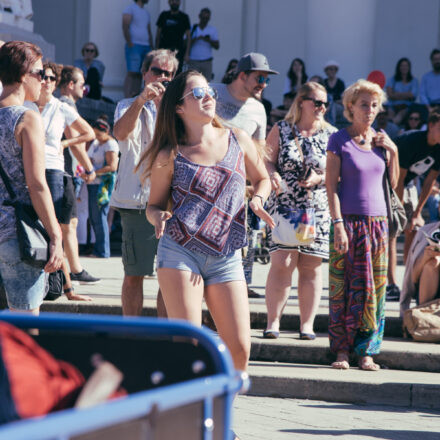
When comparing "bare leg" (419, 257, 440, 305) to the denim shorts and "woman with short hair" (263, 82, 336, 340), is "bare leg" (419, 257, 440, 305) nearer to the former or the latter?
"woman with short hair" (263, 82, 336, 340)

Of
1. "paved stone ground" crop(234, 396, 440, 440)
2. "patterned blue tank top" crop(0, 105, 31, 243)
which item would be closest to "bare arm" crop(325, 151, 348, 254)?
"paved stone ground" crop(234, 396, 440, 440)

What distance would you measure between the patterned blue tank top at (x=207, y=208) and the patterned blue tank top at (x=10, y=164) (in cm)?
70

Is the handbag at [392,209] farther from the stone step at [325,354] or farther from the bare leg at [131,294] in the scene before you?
the bare leg at [131,294]

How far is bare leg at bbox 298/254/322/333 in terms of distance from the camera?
673 cm

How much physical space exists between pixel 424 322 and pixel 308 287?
906mm

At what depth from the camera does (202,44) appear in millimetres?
16516

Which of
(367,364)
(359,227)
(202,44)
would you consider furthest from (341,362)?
(202,44)

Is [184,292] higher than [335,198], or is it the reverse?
[335,198]

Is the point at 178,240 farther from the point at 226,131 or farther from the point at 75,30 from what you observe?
the point at 75,30

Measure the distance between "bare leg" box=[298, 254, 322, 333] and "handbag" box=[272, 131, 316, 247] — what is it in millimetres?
161

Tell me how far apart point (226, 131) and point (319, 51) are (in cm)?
1447

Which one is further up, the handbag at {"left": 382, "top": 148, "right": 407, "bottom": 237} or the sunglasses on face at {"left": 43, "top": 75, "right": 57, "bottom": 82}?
the sunglasses on face at {"left": 43, "top": 75, "right": 57, "bottom": 82}

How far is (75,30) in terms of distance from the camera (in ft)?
62.9

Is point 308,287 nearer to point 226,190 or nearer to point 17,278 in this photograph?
point 226,190
